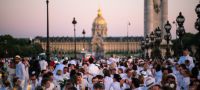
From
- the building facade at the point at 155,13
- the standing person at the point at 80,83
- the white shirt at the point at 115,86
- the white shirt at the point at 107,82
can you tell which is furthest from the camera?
the building facade at the point at 155,13

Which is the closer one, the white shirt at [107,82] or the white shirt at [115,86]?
the white shirt at [115,86]

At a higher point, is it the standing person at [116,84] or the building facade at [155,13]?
the building facade at [155,13]

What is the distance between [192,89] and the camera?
34.2 feet

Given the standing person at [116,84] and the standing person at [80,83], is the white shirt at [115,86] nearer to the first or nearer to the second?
the standing person at [116,84]

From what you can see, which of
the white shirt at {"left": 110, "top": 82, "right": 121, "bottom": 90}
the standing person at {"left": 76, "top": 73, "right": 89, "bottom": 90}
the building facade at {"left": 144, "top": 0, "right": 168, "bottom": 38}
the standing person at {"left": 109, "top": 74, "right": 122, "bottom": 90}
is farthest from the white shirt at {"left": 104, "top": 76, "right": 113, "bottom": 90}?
the building facade at {"left": 144, "top": 0, "right": 168, "bottom": 38}

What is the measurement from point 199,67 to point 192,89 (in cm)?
526

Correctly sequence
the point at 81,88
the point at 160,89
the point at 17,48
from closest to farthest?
the point at 160,89, the point at 81,88, the point at 17,48

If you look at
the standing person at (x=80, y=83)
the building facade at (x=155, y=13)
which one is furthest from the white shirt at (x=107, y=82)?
the building facade at (x=155, y=13)

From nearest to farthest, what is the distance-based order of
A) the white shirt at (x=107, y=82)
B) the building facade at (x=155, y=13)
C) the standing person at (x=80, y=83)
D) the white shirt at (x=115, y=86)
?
1. the standing person at (x=80, y=83)
2. the white shirt at (x=115, y=86)
3. the white shirt at (x=107, y=82)
4. the building facade at (x=155, y=13)

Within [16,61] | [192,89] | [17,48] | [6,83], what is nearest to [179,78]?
[192,89]

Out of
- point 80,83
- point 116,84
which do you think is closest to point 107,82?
point 116,84

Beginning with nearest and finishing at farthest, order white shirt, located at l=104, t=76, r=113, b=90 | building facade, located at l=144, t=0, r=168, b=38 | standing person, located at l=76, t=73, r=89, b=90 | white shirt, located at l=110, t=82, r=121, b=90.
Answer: standing person, located at l=76, t=73, r=89, b=90
white shirt, located at l=110, t=82, r=121, b=90
white shirt, located at l=104, t=76, r=113, b=90
building facade, located at l=144, t=0, r=168, b=38

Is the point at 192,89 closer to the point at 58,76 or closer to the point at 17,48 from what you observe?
the point at 58,76

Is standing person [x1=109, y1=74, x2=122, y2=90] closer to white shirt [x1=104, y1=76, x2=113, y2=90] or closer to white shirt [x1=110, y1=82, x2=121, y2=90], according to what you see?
white shirt [x1=110, y1=82, x2=121, y2=90]
